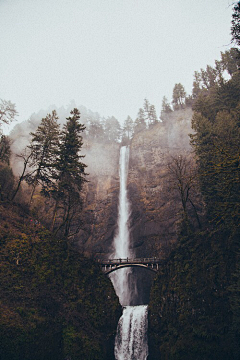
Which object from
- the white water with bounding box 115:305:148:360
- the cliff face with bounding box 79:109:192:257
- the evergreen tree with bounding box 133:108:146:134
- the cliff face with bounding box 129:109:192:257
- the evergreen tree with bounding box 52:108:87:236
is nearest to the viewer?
the white water with bounding box 115:305:148:360

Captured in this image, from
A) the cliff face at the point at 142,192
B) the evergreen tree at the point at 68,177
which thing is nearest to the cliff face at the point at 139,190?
the cliff face at the point at 142,192

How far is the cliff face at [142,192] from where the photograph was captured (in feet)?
117

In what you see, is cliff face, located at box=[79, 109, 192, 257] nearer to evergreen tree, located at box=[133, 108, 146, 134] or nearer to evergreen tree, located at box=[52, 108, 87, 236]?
evergreen tree, located at box=[133, 108, 146, 134]

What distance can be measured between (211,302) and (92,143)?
50.6 m

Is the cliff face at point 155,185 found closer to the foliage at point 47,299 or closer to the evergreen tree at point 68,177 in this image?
the foliage at point 47,299

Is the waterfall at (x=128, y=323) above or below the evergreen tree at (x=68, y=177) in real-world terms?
below

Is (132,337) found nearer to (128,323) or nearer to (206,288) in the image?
(128,323)

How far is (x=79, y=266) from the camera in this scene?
20.4 meters

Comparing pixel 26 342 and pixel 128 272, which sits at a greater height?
pixel 128 272

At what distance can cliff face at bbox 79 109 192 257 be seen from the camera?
35719 mm

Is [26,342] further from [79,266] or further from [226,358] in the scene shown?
[226,358]

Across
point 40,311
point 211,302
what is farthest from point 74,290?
point 211,302

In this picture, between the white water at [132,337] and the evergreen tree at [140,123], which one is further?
the evergreen tree at [140,123]

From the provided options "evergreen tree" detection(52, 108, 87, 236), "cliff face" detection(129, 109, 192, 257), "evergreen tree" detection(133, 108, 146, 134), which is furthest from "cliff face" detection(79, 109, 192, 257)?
"evergreen tree" detection(52, 108, 87, 236)
